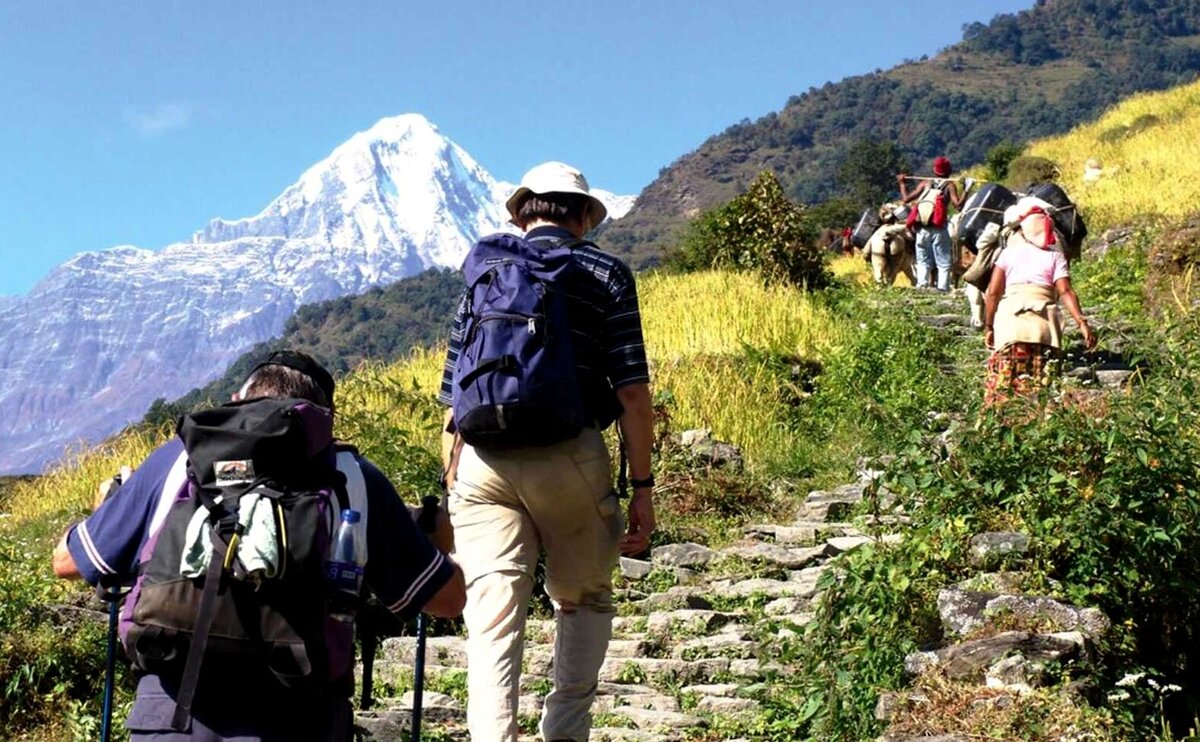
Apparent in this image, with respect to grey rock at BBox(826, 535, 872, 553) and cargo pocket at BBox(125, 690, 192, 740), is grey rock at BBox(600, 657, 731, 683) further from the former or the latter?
cargo pocket at BBox(125, 690, 192, 740)

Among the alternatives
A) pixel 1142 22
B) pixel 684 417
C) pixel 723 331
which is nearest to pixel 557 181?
pixel 684 417

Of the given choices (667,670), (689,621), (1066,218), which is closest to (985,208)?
(1066,218)

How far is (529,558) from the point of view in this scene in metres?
4.64

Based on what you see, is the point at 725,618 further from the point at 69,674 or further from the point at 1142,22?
the point at 1142,22

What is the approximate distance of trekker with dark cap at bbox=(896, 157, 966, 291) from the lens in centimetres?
1792

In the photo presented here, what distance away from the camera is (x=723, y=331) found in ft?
47.6

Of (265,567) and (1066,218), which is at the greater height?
(1066,218)

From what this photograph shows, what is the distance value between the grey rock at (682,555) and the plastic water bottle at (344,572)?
5.83m

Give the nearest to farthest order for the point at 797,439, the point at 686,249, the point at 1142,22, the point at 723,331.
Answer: the point at 797,439 → the point at 723,331 → the point at 686,249 → the point at 1142,22

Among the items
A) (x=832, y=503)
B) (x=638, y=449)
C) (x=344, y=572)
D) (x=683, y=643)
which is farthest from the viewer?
(x=832, y=503)

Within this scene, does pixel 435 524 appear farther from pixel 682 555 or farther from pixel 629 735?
pixel 682 555

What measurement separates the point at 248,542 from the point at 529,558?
1626 millimetres

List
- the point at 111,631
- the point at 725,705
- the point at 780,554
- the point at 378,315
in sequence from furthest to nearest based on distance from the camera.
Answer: the point at 378,315, the point at 780,554, the point at 725,705, the point at 111,631

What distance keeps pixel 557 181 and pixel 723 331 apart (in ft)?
32.0
